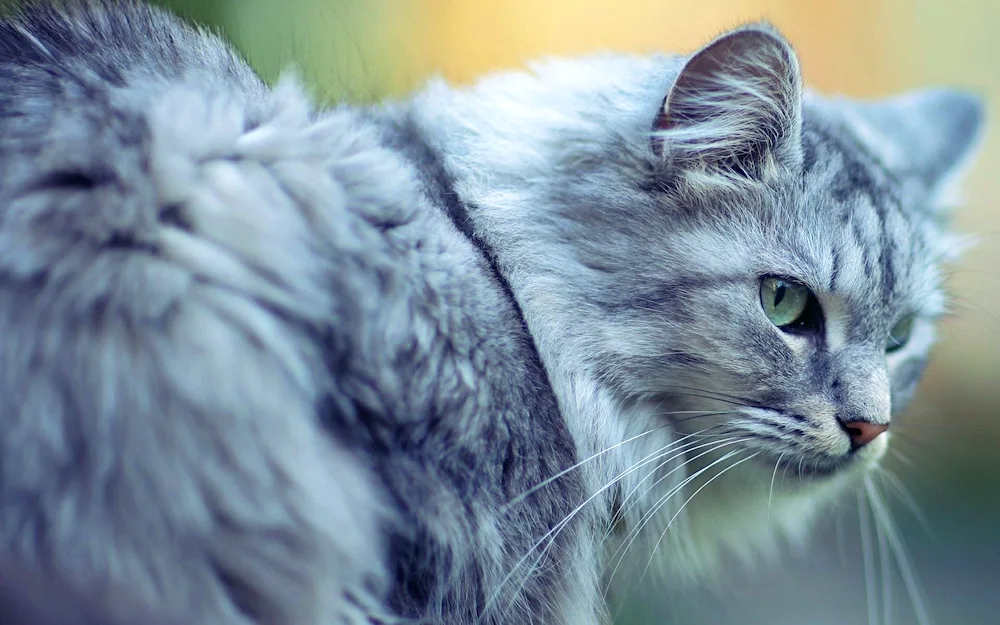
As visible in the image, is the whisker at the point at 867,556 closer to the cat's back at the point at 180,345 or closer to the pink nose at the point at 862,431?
the pink nose at the point at 862,431

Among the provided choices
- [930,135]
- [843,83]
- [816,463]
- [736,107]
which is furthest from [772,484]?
[843,83]

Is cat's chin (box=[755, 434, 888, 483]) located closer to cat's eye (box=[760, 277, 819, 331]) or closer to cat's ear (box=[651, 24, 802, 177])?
cat's eye (box=[760, 277, 819, 331])

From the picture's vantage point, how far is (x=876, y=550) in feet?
5.73

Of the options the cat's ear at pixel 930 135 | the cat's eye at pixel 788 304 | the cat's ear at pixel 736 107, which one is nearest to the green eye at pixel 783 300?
the cat's eye at pixel 788 304

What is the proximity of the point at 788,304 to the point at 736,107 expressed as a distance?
273 mm

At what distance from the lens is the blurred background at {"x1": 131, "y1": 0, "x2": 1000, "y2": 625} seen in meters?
1.53

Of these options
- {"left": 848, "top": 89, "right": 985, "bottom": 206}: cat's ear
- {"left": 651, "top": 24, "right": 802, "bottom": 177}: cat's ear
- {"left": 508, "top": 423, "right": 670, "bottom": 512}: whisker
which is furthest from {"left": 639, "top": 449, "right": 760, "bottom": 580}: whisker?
{"left": 848, "top": 89, "right": 985, "bottom": 206}: cat's ear

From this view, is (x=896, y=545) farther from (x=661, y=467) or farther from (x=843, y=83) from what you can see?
(x=843, y=83)

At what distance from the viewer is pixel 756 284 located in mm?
1058

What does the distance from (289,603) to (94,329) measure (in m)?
0.33

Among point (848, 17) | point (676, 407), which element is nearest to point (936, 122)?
point (848, 17)

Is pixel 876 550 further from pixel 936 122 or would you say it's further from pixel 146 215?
pixel 146 215

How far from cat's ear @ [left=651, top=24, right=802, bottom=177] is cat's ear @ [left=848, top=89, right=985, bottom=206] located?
1.27 feet

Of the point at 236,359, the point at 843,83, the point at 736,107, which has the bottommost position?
the point at 236,359
